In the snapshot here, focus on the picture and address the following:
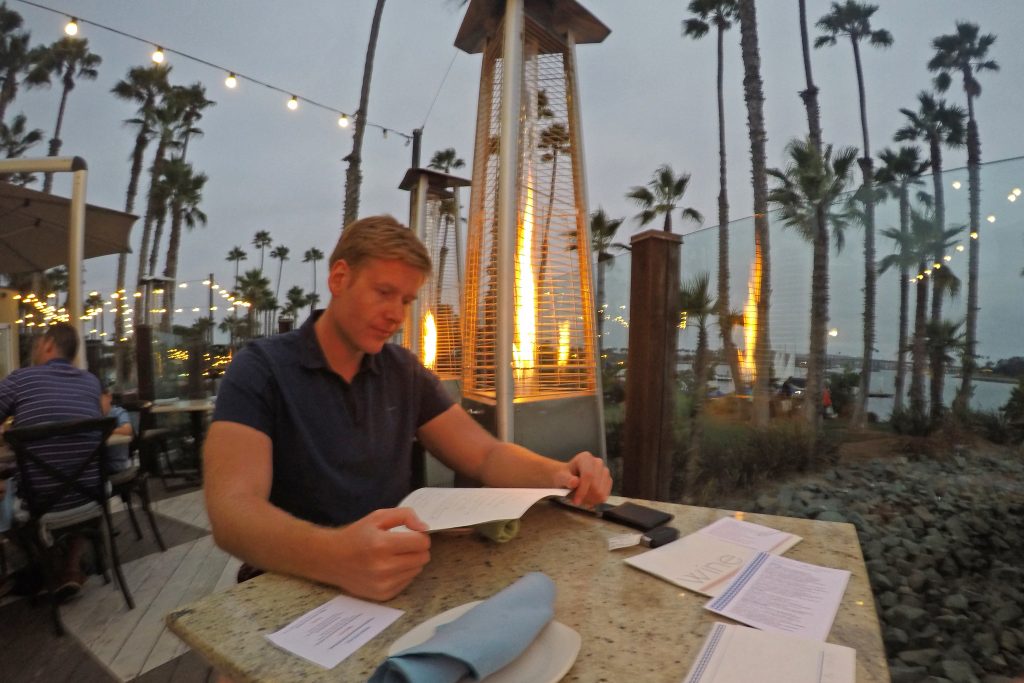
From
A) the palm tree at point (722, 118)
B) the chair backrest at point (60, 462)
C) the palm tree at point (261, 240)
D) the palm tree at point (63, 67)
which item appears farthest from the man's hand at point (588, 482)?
the palm tree at point (261, 240)

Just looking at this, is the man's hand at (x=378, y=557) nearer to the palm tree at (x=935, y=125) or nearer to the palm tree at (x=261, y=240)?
the palm tree at (x=935, y=125)

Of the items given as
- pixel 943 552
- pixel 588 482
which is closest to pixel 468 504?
pixel 588 482

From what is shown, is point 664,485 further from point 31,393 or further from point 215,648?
point 31,393

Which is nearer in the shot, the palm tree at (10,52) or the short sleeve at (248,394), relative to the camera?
the short sleeve at (248,394)

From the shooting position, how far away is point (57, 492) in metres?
2.54

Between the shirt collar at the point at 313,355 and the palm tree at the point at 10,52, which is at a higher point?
the palm tree at the point at 10,52

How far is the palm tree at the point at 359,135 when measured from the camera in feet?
26.7

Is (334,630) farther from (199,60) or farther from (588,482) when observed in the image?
(199,60)

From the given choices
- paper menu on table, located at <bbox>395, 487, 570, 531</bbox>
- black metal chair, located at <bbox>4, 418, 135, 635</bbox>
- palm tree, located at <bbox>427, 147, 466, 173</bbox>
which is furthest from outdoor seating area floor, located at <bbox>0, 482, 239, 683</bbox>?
palm tree, located at <bbox>427, 147, 466, 173</bbox>

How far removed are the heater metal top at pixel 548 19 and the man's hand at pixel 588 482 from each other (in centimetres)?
236

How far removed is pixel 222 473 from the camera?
3.31 ft

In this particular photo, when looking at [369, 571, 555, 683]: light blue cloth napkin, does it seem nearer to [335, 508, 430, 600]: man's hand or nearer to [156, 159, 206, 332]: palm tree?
[335, 508, 430, 600]: man's hand

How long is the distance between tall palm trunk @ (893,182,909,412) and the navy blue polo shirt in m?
2.35

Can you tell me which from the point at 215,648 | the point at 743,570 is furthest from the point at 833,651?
the point at 215,648
